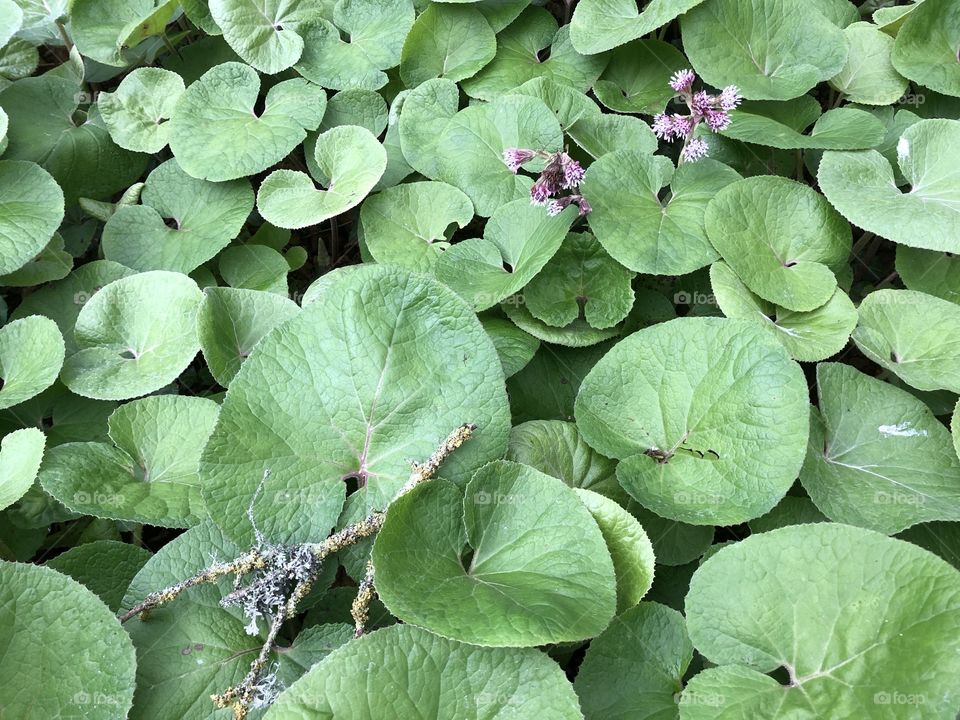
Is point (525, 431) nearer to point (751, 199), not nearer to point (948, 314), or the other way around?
point (751, 199)

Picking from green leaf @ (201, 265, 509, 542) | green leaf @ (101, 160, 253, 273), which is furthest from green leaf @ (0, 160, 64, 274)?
green leaf @ (201, 265, 509, 542)

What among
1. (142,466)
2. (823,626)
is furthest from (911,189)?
(142,466)

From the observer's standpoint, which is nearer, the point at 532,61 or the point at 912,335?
the point at 912,335

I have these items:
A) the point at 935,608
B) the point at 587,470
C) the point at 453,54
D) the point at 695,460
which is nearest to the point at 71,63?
the point at 453,54

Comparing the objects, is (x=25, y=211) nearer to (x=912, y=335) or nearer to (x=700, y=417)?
(x=700, y=417)

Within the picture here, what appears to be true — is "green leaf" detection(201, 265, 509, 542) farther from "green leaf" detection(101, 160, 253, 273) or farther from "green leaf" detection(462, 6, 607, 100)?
"green leaf" detection(462, 6, 607, 100)

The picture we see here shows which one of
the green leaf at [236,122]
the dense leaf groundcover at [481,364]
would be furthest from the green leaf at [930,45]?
the green leaf at [236,122]
